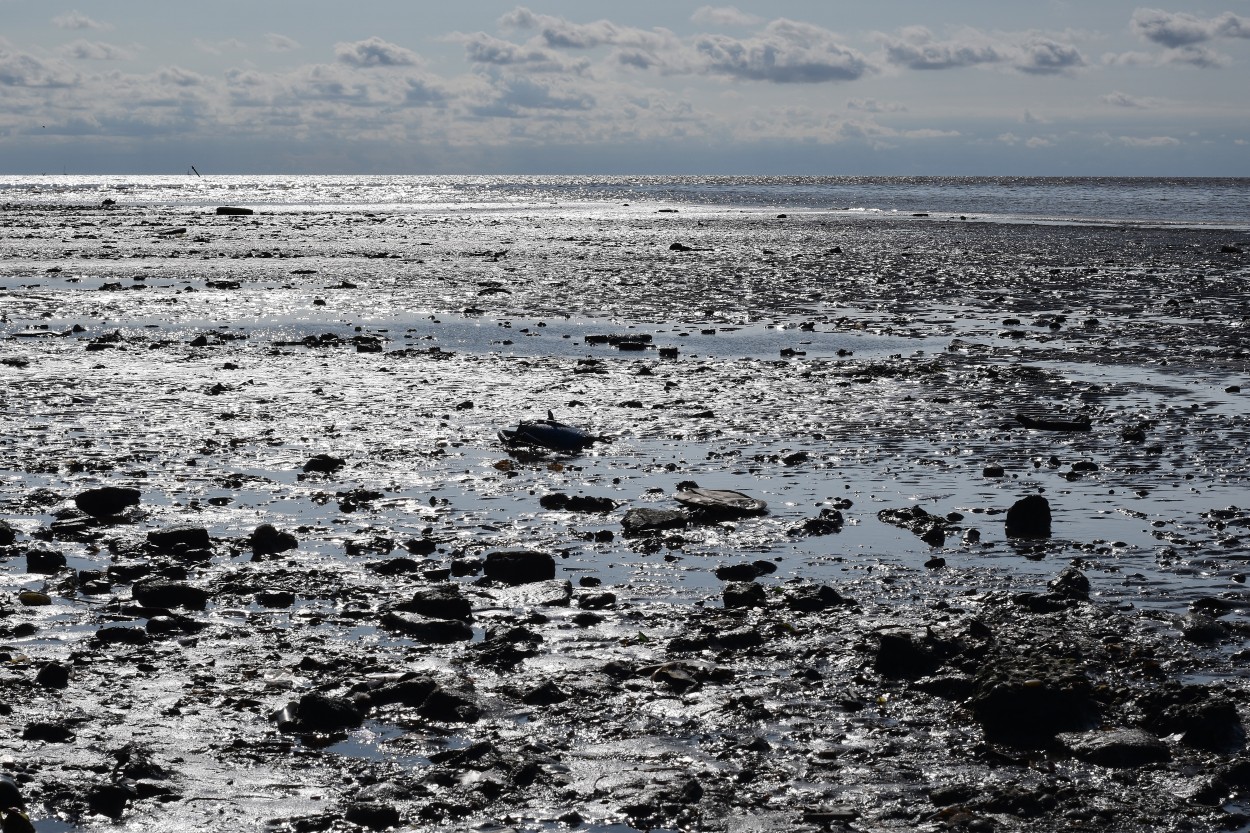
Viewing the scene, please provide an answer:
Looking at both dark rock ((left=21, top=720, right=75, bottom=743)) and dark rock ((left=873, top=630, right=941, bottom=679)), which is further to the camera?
dark rock ((left=873, top=630, right=941, bottom=679))

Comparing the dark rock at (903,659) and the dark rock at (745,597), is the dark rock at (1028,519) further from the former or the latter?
the dark rock at (903,659)

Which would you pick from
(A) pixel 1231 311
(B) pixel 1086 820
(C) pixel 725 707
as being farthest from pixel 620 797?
(A) pixel 1231 311

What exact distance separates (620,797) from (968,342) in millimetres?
19210

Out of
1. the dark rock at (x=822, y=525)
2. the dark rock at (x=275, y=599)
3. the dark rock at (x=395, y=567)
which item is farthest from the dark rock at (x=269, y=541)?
the dark rock at (x=822, y=525)

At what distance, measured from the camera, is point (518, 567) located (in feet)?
32.8

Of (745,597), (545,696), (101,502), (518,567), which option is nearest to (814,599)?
(745,597)

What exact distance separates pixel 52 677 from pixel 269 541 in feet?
9.77

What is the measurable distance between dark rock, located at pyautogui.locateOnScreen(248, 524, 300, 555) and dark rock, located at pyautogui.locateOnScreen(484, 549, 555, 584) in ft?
6.03

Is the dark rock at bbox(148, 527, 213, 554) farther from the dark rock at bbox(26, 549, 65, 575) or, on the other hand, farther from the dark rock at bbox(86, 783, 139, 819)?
the dark rock at bbox(86, 783, 139, 819)

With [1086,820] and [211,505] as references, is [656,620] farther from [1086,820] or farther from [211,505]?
[211,505]

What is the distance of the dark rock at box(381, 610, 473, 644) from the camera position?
8.75 m

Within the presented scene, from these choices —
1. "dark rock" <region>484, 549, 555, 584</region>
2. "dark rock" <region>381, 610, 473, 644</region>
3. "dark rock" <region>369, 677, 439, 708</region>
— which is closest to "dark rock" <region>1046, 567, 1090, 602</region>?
"dark rock" <region>484, 549, 555, 584</region>

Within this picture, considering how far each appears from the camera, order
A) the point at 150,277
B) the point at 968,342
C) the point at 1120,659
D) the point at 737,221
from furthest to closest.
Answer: the point at 737,221 < the point at 150,277 < the point at 968,342 < the point at 1120,659

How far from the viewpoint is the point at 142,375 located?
2011 cm
